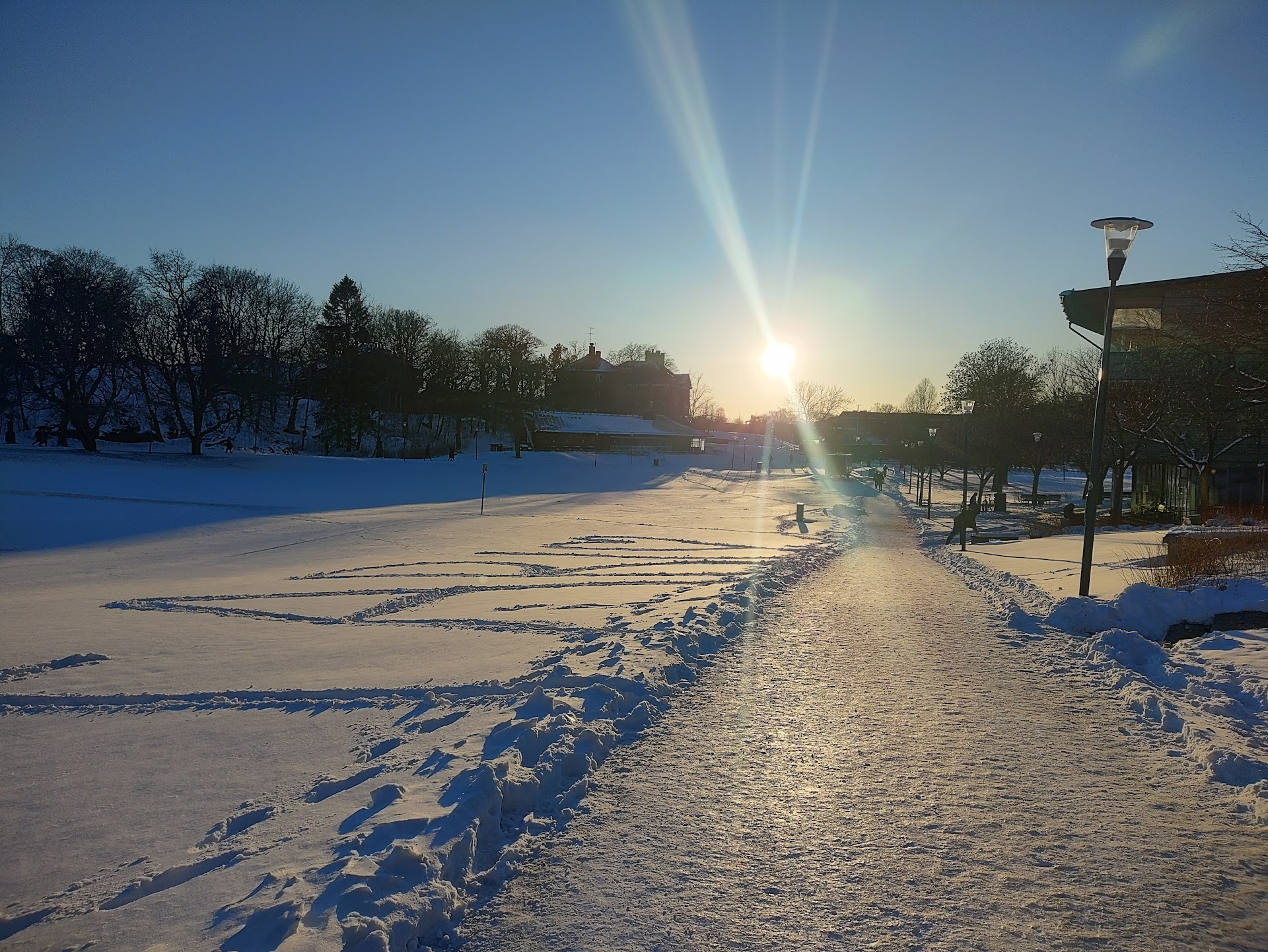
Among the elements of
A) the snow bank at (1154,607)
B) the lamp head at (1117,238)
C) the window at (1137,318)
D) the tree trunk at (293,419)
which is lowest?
the snow bank at (1154,607)

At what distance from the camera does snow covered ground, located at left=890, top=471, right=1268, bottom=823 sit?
20.6ft

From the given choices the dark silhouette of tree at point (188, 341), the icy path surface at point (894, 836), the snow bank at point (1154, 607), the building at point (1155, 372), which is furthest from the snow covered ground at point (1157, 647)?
the dark silhouette of tree at point (188, 341)

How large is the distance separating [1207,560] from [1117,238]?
5.47 metres

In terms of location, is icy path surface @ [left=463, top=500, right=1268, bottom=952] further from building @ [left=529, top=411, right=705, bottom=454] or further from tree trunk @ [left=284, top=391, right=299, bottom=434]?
tree trunk @ [left=284, top=391, right=299, bottom=434]

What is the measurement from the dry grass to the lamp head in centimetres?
478

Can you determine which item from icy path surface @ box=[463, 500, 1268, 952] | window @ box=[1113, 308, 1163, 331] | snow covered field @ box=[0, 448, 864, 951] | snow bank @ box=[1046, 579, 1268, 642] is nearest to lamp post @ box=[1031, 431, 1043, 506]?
window @ box=[1113, 308, 1163, 331]

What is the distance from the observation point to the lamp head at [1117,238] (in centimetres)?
1203

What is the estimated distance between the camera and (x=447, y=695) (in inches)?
295

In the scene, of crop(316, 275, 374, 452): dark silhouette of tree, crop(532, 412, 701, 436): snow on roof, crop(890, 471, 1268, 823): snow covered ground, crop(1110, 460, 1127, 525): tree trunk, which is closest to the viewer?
crop(890, 471, 1268, 823): snow covered ground

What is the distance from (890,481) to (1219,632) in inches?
2370

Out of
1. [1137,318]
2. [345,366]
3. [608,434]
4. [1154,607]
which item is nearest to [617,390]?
[608,434]

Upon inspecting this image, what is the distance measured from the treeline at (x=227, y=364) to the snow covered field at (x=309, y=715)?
35.1 m

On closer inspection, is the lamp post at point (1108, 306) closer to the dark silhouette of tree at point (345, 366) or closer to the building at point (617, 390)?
the dark silhouette of tree at point (345, 366)

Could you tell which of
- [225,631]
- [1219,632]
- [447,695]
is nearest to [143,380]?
[225,631]
